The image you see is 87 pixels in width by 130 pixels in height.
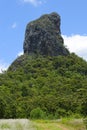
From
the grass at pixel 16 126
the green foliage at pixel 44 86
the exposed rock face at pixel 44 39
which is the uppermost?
the exposed rock face at pixel 44 39

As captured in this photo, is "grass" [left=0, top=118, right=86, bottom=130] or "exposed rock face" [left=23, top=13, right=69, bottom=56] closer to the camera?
"grass" [left=0, top=118, right=86, bottom=130]

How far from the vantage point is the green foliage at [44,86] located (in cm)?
6167

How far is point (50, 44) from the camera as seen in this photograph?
339ft

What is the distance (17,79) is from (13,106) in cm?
3528

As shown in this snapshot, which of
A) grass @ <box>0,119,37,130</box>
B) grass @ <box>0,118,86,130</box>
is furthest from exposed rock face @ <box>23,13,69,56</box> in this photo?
grass @ <box>0,119,37,130</box>

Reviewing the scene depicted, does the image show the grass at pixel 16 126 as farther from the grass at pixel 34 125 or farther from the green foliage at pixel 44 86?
the green foliage at pixel 44 86

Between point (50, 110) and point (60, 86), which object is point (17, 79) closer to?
point (60, 86)

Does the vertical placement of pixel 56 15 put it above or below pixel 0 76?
above

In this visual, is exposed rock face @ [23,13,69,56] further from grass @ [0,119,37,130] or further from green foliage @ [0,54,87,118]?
grass @ [0,119,37,130]

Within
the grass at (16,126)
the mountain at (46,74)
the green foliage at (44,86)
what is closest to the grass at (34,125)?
the grass at (16,126)

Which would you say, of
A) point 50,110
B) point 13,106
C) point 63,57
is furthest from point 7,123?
point 63,57

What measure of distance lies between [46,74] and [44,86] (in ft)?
39.0

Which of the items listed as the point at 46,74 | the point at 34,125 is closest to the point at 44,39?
the point at 46,74

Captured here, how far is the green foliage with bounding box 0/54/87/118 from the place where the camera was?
202 ft
